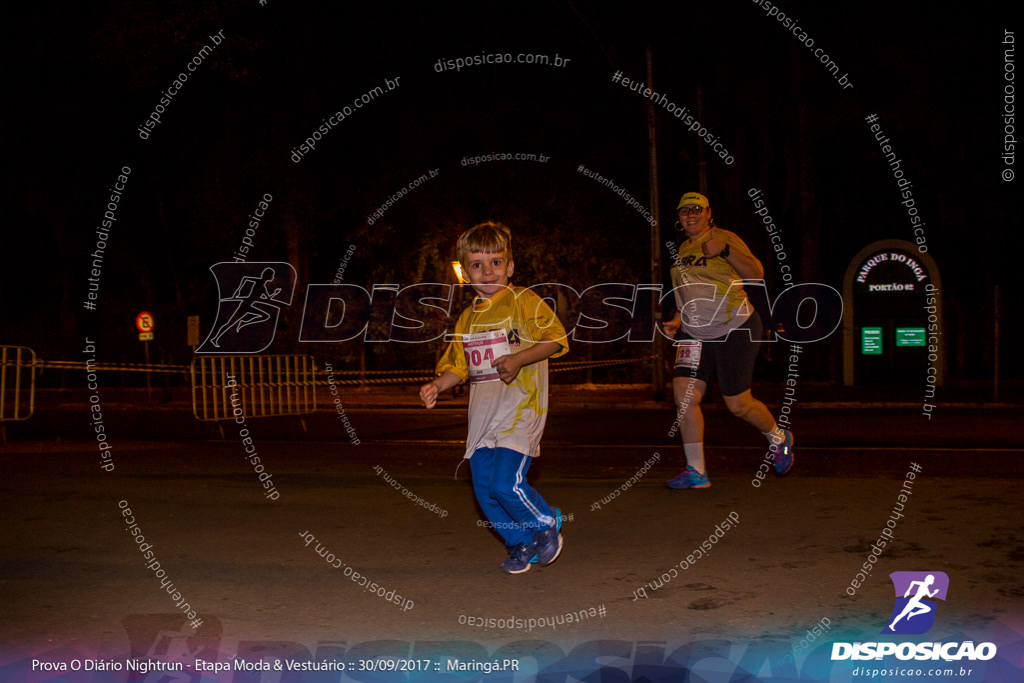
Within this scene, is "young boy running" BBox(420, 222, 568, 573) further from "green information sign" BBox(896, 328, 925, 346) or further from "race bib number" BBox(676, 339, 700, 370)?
"green information sign" BBox(896, 328, 925, 346)

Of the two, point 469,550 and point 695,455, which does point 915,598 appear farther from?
point 695,455

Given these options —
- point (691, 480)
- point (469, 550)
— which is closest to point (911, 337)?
point (691, 480)

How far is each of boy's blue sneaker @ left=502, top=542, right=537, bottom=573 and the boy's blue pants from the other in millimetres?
30

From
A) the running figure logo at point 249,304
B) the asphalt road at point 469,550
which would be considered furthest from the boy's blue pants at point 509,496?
the running figure logo at point 249,304

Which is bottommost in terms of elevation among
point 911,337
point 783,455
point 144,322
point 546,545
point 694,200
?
point 546,545

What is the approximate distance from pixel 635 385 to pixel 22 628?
21428mm

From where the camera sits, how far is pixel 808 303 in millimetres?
26328

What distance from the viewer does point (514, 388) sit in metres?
5.42

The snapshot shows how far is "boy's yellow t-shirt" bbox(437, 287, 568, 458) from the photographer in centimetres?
534

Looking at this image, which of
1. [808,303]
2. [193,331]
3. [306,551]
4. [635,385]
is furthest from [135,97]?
[306,551]

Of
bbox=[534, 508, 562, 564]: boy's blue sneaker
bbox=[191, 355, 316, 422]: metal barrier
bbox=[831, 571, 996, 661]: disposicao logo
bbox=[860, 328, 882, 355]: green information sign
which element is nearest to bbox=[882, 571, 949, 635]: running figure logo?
bbox=[831, 571, 996, 661]: disposicao logo

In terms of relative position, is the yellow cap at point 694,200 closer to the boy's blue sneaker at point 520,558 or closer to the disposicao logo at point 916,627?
the boy's blue sneaker at point 520,558

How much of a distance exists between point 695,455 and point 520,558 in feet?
8.78

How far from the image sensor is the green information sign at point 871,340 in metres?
22.8
